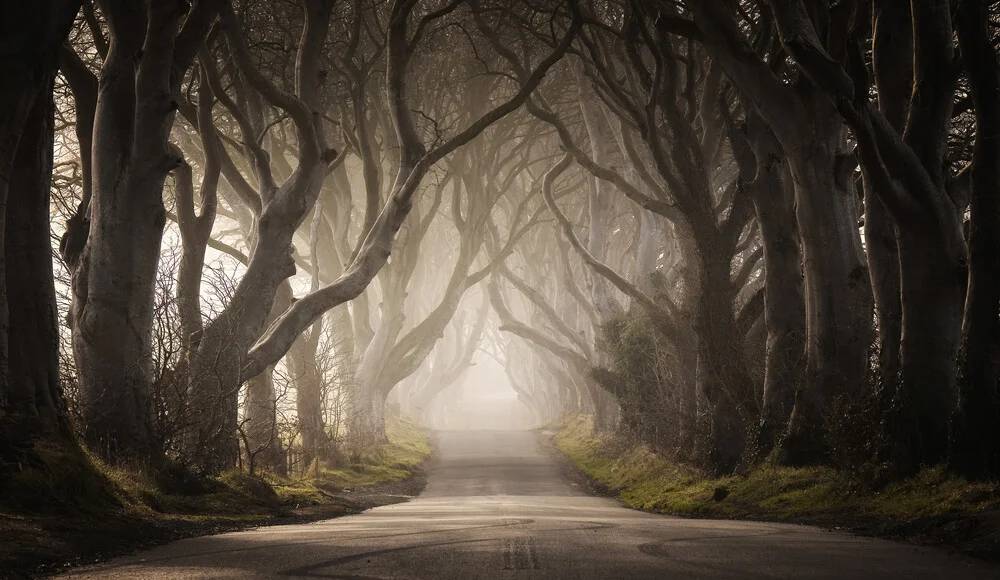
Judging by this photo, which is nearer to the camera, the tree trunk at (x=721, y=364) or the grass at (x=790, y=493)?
the grass at (x=790, y=493)

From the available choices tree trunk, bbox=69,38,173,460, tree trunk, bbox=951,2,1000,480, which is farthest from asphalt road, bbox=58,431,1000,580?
tree trunk, bbox=69,38,173,460

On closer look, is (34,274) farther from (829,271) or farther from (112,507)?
(829,271)

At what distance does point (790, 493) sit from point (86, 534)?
819cm

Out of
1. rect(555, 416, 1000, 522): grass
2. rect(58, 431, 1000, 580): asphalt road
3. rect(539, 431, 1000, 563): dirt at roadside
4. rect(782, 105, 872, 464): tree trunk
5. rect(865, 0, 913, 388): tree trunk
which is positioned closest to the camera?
rect(58, 431, 1000, 580): asphalt road

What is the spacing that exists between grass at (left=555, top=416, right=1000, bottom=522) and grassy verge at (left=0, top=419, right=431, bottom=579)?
4.91m

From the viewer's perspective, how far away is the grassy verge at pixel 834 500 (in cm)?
779

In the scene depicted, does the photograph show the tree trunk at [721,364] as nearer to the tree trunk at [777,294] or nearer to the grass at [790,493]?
the grass at [790,493]

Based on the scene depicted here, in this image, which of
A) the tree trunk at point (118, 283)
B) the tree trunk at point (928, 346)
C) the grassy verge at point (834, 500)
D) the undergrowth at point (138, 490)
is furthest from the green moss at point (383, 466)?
the tree trunk at point (928, 346)

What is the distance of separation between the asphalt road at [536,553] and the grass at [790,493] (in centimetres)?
117

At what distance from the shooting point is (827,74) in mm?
9945

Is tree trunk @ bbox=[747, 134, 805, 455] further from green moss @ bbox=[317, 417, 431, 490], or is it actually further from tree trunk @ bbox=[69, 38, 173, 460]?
tree trunk @ bbox=[69, 38, 173, 460]

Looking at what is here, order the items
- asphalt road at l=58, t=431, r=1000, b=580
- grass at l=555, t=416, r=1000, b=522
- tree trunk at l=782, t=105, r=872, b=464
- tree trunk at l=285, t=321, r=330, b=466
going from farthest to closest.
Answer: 1. tree trunk at l=285, t=321, r=330, b=466
2. tree trunk at l=782, t=105, r=872, b=464
3. grass at l=555, t=416, r=1000, b=522
4. asphalt road at l=58, t=431, r=1000, b=580

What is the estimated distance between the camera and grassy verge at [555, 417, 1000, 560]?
779cm

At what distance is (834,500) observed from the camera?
36.3ft
